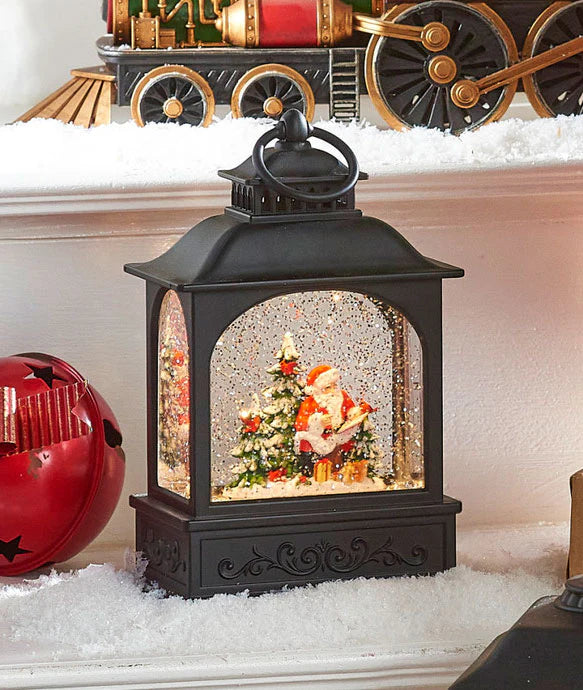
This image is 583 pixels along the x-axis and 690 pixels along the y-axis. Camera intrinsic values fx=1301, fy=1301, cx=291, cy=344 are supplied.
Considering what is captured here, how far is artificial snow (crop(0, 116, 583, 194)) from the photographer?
5.15ft

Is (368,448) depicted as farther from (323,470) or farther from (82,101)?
(82,101)

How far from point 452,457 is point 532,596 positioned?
1.05 feet

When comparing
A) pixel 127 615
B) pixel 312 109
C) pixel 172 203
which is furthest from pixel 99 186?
pixel 127 615

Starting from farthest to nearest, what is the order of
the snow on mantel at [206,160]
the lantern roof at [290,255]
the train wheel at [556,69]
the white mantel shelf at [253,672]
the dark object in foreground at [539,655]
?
the train wheel at [556,69], the snow on mantel at [206,160], the lantern roof at [290,255], the white mantel shelf at [253,672], the dark object in foreground at [539,655]

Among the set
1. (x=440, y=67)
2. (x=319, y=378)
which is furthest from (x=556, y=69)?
(x=319, y=378)

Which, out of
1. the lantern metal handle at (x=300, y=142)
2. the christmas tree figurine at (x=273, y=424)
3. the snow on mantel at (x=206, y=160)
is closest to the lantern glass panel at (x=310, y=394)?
the christmas tree figurine at (x=273, y=424)

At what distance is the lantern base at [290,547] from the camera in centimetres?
140

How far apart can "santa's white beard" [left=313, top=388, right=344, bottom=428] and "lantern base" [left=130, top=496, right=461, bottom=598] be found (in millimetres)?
103

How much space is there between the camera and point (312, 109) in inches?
64.9

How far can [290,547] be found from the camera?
1424 millimetres

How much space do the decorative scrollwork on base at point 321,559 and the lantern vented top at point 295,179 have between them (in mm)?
362

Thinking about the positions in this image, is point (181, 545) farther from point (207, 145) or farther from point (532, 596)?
point (207, 145)

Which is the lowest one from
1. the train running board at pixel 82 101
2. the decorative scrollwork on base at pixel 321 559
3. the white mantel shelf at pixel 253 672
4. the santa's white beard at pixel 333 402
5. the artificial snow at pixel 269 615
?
the white mantel shelf at pixel 253 672

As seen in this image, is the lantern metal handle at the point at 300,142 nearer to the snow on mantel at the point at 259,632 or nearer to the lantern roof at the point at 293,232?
the lantern roof at the point at 293,232
